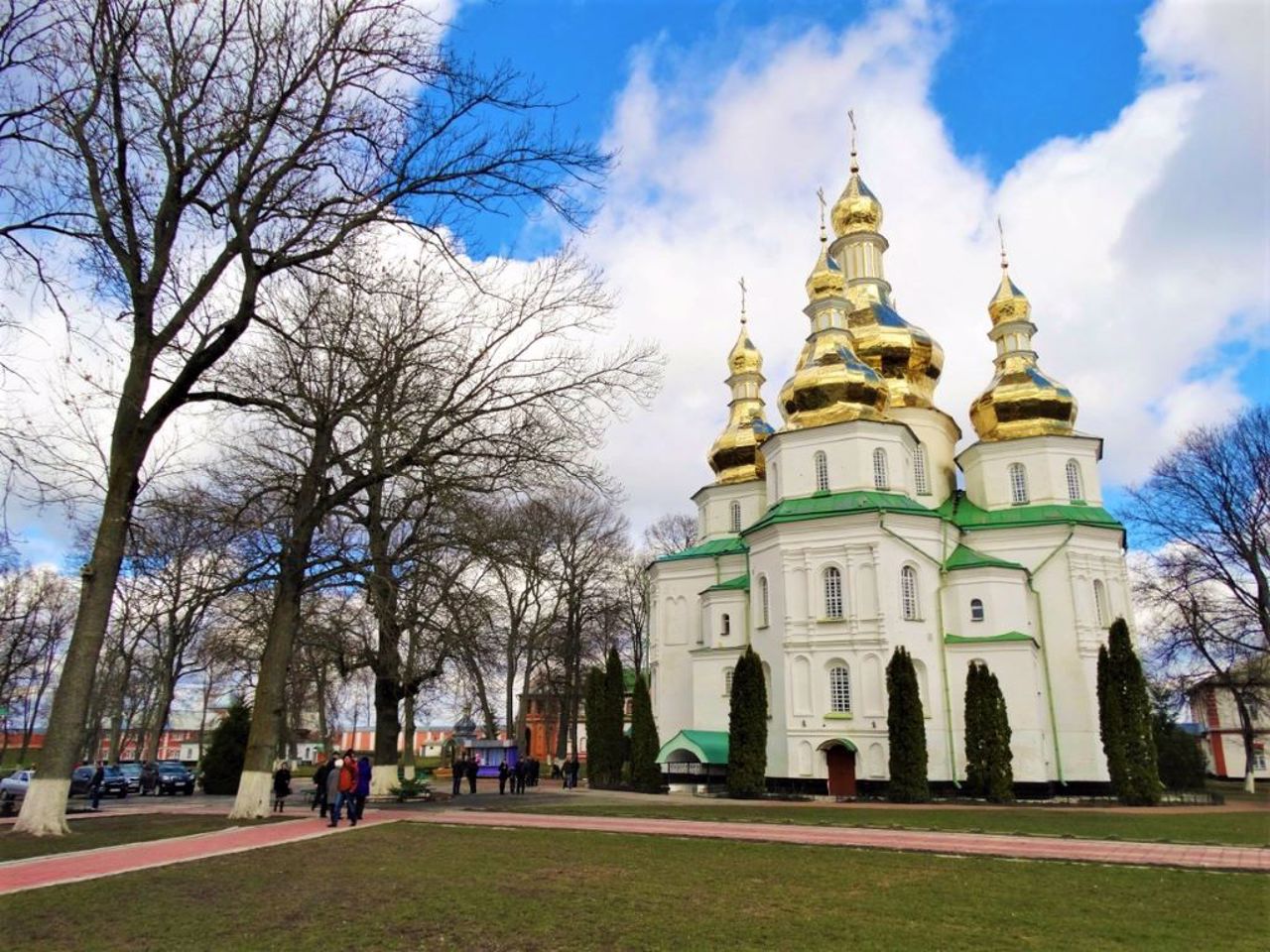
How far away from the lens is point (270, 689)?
17.4 metres

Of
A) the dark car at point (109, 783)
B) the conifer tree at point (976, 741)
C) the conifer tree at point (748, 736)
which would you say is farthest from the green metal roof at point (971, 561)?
the dark car at point (109, 783)

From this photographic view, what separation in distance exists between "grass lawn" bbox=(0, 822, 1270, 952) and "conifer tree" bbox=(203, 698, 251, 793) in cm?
1902

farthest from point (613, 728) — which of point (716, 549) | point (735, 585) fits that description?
point (716, 549)

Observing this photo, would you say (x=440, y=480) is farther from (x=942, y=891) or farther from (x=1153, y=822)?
(x=1153, y=822)

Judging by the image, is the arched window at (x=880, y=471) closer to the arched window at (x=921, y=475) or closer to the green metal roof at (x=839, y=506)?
the green metal roof at (x=839, y=506)

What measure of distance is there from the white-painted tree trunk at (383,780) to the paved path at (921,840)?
20.1 ft

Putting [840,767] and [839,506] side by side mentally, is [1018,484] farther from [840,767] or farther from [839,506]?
[840,767]

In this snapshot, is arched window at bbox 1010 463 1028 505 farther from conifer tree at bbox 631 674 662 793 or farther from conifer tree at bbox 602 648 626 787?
conifer tree at bbox 602 648 626 787

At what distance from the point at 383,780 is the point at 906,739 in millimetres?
15357

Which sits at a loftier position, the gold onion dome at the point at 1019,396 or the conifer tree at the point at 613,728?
the gold onion dome at the point at 1019,396

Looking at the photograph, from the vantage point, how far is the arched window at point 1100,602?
1319 inches

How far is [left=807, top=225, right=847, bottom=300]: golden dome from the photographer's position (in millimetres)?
38438

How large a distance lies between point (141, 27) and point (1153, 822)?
2429cm

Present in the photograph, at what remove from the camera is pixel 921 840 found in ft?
50.9
